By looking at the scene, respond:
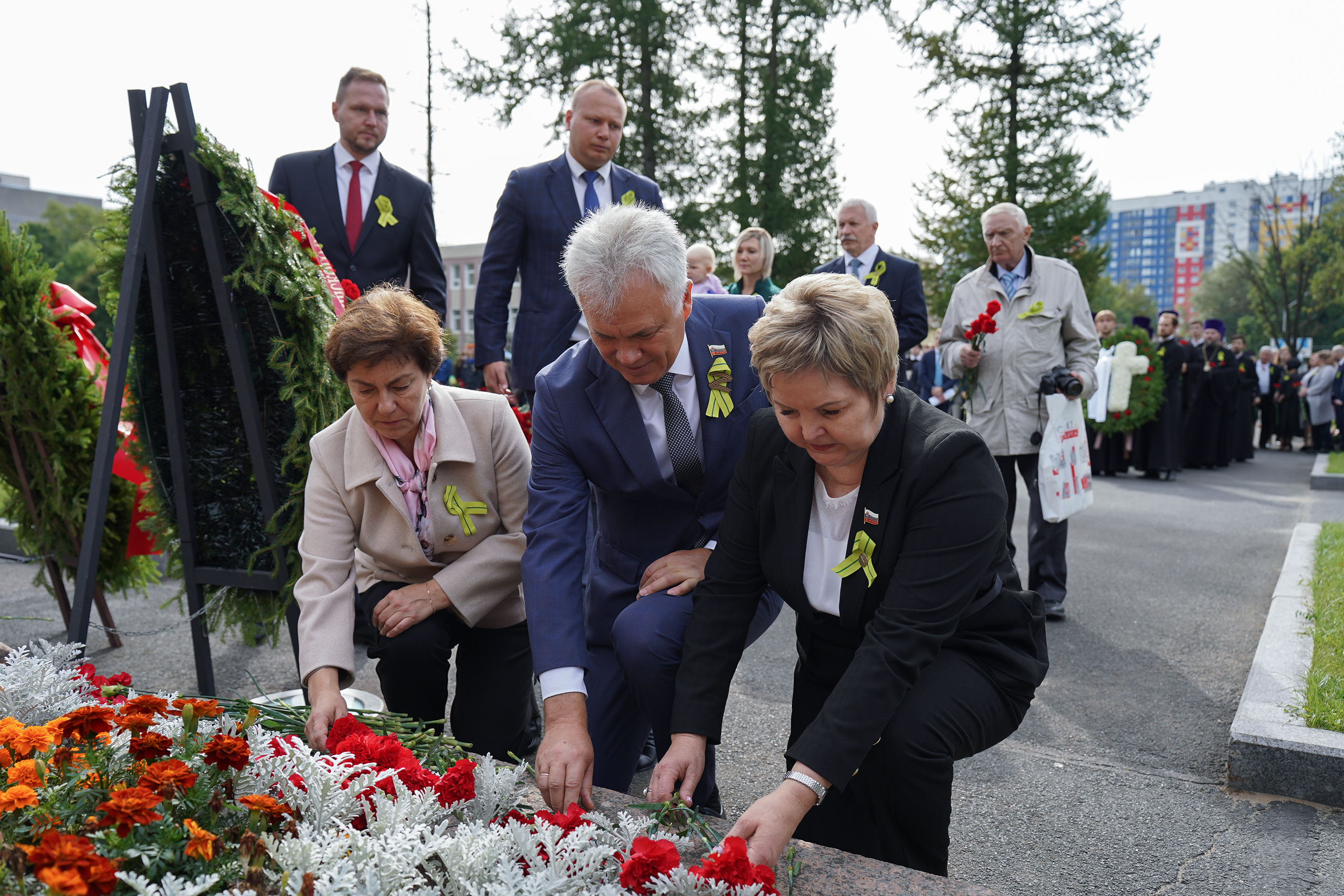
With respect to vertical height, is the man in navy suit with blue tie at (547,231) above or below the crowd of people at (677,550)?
above

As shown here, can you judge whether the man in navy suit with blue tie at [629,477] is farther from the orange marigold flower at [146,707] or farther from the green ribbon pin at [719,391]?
the orange marigold flower at [146,707]

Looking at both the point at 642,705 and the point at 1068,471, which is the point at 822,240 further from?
the point at 642,705

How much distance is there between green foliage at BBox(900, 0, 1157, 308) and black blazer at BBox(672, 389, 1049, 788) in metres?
20.3

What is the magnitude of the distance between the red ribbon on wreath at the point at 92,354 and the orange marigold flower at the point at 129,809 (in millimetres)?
3057

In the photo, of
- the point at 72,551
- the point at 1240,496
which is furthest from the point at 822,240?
the point at 72,551

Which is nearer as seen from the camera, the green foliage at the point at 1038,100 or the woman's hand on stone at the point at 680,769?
the woman's hand on stone at the point at 680,769

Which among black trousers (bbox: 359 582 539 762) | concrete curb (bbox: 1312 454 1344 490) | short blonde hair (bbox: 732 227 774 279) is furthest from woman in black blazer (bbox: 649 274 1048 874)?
concrete curb (bbox: 1312 454 1344 490)

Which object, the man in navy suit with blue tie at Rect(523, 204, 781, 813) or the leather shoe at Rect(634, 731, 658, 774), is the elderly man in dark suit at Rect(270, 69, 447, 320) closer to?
the man in navy suit with blue tie at Rect(523, 204, 781, 813)

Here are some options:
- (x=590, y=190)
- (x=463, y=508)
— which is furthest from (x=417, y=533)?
(x=590, y=190)

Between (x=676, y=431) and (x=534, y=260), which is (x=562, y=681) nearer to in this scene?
(x=676, y=431)

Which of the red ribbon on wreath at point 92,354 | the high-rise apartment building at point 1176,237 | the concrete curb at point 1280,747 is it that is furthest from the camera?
the high-rise apartment building at point 1176,237

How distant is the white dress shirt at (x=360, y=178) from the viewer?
4750mm

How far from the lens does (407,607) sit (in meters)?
2.82

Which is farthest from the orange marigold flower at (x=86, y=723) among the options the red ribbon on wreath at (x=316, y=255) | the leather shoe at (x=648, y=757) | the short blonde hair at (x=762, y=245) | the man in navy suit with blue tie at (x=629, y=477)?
the short blonde hair at (x=762, y=245)
